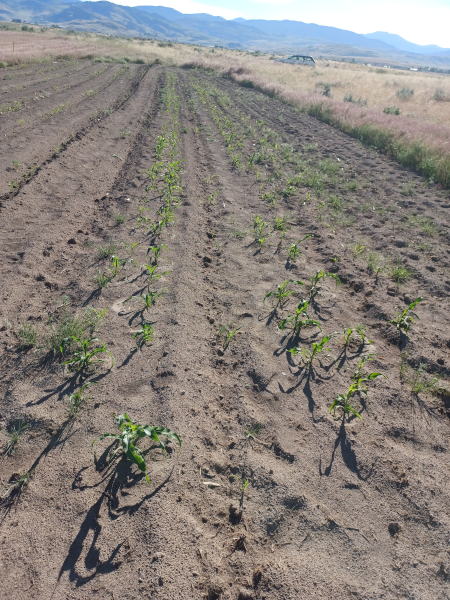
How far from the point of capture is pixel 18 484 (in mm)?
2514

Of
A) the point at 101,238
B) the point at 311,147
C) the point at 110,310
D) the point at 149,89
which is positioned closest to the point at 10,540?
the point at 110,310

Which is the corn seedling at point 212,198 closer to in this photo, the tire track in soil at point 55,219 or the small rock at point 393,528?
the tire track in soil at point 55,219

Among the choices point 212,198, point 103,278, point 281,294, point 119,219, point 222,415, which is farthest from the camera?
point 212,198

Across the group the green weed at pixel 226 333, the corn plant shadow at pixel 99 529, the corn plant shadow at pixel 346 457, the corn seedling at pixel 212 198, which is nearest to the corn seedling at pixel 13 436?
the corn plant shadow at pixel 99 529

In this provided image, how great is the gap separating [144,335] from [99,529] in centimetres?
190

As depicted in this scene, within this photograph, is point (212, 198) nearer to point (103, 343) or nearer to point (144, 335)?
point (144, 335)

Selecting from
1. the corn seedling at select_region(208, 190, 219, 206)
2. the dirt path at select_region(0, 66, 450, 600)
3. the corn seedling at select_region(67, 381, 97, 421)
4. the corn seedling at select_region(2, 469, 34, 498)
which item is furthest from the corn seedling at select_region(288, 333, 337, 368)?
the corn seedling at select_region(208, 190, 219, 206)

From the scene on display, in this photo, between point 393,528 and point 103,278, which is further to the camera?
point 103,278

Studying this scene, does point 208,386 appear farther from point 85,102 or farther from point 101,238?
point 85,102

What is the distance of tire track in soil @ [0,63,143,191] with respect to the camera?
26.6ft

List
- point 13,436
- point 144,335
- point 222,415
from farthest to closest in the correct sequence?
point 144,335 → point 222,415 → point 13,436

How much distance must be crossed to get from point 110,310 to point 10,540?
245 cm

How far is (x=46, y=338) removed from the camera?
12.1 ft

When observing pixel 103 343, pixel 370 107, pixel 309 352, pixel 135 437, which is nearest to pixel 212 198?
pixel 309 352
